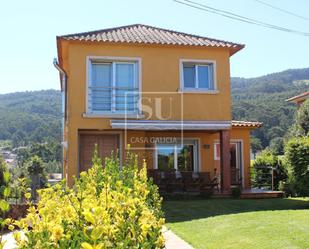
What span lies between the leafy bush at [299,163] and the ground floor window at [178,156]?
25.2ft

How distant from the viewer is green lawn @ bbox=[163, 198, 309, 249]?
1069 cm

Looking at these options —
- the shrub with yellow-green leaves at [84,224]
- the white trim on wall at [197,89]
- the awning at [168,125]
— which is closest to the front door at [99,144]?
the awning at [168,125]

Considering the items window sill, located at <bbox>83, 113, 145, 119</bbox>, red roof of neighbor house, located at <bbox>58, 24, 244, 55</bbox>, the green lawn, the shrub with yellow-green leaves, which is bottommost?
the green lawn

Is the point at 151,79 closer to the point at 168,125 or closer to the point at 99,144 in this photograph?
the point at 168,125

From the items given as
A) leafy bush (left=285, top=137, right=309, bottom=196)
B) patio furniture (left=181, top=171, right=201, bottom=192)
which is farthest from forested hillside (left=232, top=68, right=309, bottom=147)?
leafy bush (left=285, top=137, right=309, bottom=196)

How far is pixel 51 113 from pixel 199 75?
141ft

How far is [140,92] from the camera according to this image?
23297mm

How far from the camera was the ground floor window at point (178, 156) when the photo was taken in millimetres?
25562

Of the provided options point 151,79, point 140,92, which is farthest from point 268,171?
point 140,92

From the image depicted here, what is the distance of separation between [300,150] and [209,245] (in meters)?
9.89

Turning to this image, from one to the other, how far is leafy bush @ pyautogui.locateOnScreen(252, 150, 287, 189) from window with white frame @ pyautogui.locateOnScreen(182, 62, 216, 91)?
401 inches

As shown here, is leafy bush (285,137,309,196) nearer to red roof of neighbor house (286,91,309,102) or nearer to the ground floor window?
the ground floor window

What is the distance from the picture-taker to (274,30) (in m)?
25.4

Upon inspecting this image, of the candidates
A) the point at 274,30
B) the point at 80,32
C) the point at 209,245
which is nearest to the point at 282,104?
the point at 274,30
